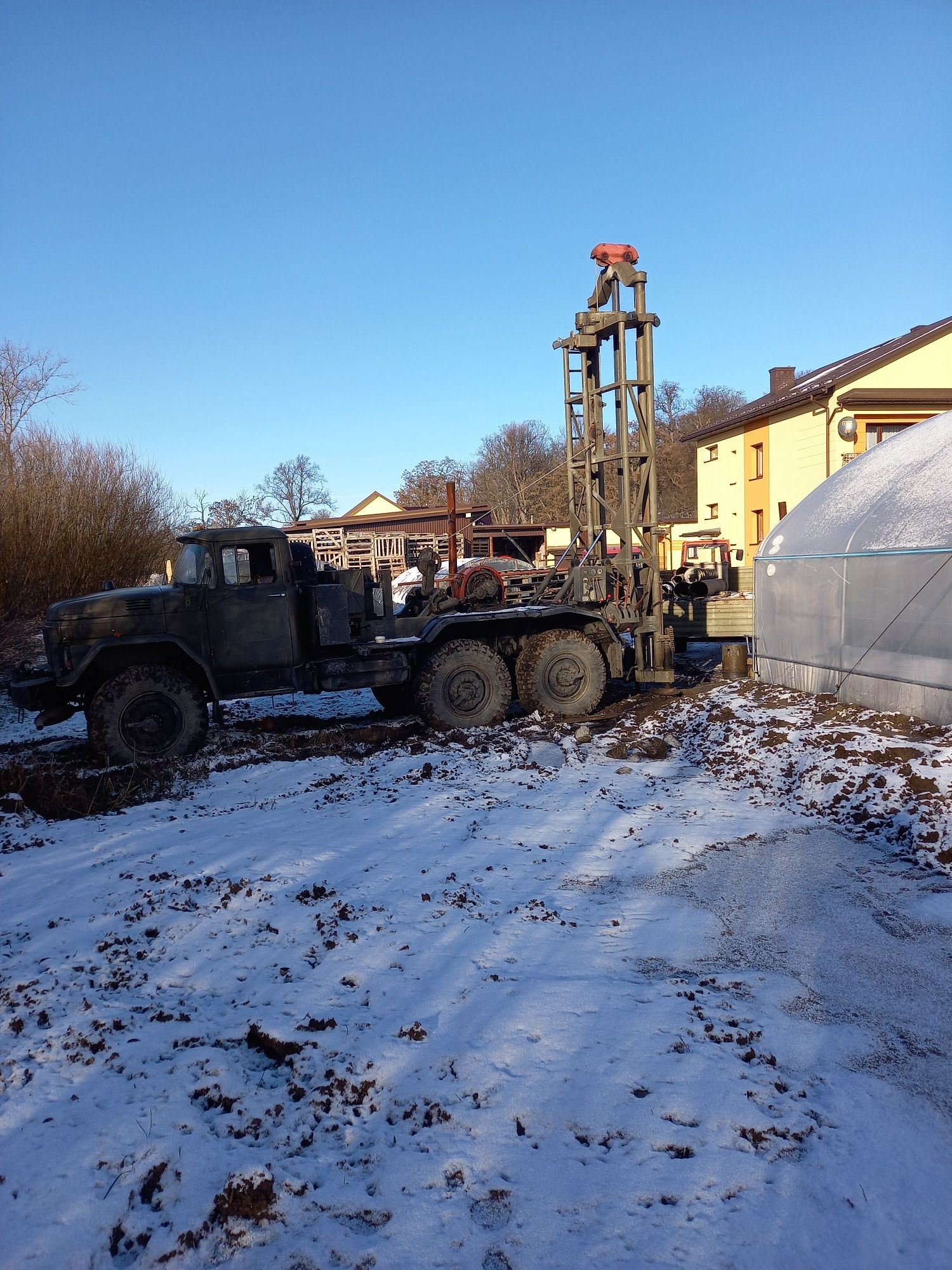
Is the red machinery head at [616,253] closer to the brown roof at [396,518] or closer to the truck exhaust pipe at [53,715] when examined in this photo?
the truck exhaust pipe at [53,715]

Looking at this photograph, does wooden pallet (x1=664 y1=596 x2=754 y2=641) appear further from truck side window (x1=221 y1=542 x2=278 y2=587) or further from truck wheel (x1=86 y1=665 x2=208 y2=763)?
truck wheel (x1=86 y1=665 x2=208 y2=763)

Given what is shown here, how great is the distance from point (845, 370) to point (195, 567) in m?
20.2

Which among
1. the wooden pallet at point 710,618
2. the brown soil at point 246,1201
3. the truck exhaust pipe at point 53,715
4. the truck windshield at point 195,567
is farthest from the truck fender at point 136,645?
the brown soil at point 246,1201

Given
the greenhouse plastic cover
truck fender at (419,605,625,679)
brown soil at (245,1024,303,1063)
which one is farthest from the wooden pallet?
brown soil at (245,1024,303,1063)

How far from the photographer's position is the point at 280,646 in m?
9.45

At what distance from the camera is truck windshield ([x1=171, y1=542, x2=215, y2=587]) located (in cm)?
922

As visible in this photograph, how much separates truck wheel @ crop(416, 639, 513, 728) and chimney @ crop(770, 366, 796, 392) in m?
25.5

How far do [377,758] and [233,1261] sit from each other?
20.1 feet

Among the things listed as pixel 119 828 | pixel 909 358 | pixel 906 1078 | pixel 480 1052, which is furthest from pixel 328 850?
pixel 909 358

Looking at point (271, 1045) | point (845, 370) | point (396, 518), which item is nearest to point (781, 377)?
point (845, 370)

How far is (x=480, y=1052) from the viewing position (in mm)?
3566

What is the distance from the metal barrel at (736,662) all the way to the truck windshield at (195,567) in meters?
6.72

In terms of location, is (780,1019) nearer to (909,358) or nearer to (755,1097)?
(755,1097)

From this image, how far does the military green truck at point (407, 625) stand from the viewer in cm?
887
